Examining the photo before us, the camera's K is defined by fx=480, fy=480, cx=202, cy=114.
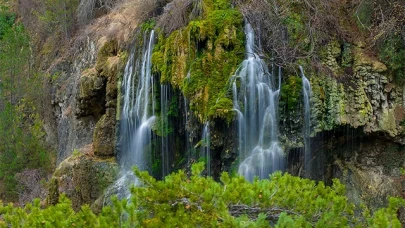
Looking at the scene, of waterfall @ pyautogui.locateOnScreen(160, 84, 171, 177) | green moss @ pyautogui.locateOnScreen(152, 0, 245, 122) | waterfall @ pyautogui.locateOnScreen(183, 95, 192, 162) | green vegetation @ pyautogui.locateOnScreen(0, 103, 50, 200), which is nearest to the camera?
green moss @ pyautogui.locateOnScreen(152, 0, 245, 122)

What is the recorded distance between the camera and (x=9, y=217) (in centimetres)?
506

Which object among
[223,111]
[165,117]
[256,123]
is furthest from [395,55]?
[165,117]

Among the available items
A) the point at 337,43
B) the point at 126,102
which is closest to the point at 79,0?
the point at 126,102

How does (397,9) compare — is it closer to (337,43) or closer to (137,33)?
(337,43)

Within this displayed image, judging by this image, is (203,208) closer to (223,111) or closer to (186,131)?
(223,111)

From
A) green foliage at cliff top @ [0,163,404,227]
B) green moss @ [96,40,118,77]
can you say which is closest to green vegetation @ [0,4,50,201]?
green moss @ [96,40,118,77]

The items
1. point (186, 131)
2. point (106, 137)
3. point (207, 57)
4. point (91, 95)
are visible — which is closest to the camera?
point (207, 57)

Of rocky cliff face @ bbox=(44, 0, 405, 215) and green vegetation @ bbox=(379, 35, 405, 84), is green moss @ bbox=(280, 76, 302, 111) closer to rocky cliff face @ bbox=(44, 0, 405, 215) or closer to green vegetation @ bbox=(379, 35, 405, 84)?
rocky cliff face @ bbox=(44, 0, 405, 215)

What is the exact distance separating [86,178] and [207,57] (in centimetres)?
452

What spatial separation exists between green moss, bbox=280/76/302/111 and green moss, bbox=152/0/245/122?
1081mm

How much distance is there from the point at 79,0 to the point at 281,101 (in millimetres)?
13200

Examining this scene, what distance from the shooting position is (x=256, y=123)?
9.37m

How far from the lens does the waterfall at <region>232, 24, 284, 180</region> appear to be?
Answer: 9.25m

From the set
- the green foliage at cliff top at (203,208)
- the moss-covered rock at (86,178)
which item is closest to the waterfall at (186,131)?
the moss-covered rock at (86,178)
